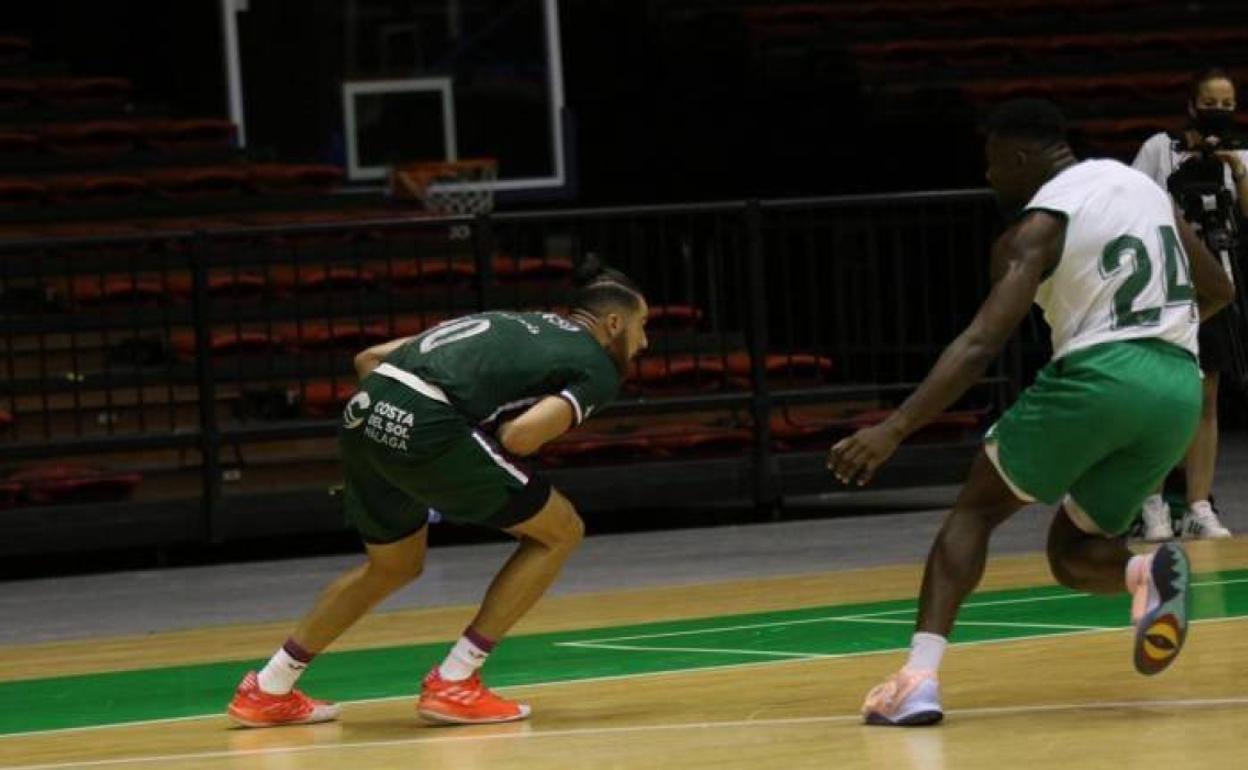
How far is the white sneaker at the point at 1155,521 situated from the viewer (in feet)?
42.9

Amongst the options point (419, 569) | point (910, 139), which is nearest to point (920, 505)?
point (910, 139)

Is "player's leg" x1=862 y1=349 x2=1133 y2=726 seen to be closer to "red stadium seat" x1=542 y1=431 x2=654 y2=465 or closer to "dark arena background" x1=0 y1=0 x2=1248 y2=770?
"dark arena background" x1=0 y1=0 x2=1248 y2=770

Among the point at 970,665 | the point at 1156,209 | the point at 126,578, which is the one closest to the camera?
the point at 1156,209

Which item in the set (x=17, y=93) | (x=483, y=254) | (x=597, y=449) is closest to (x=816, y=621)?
(x=597, y=449)

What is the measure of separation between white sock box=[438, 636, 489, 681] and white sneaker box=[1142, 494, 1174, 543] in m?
5.35

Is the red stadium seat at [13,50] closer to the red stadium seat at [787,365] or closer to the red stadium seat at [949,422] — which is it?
the red stadium seat at [787,365]

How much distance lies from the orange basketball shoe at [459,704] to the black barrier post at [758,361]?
6.84 m

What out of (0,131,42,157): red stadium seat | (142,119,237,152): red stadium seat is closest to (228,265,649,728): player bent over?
(0,131,42,157): red stadium seat

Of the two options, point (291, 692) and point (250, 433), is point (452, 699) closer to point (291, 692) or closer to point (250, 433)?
point (291, 692)

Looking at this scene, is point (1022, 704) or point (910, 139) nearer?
point (1022, 704)

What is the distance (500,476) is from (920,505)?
7983 millimetres

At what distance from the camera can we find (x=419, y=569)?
8703mm

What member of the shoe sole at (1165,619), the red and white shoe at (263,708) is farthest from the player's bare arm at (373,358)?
the shoe sole at (1165,619)

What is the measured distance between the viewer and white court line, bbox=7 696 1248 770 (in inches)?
320
